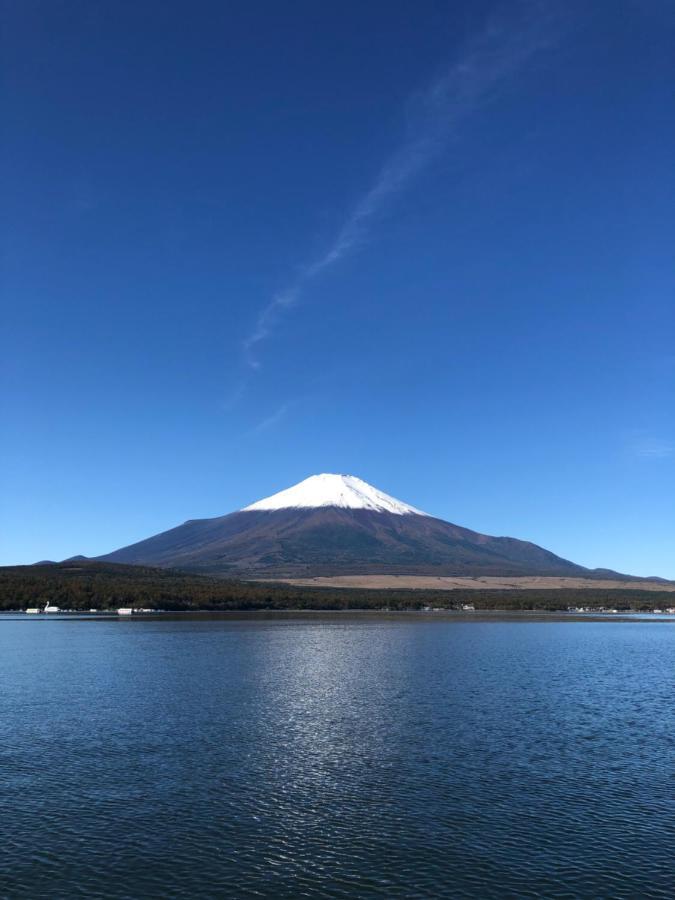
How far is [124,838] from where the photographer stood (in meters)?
25.2

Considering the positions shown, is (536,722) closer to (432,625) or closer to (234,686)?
(234,686)

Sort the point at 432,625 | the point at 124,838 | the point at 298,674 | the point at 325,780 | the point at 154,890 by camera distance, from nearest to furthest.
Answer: the point at 154,890 < the point at 124,838 < the point at 325,780 < the point at 298,674 < the point at 432,625

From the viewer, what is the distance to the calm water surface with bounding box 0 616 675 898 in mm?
22391

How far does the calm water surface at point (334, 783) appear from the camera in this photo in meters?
22.4

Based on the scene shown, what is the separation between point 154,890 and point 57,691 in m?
36.1

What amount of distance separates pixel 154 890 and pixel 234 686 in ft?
120

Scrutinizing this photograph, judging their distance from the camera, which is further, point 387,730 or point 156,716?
point 156,716

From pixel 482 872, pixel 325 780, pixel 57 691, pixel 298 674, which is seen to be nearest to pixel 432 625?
pixel 298 674

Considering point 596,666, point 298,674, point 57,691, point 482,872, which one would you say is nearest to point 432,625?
point 596,666

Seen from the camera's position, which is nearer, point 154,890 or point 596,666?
point 154,890

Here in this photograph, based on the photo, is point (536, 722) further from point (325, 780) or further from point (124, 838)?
point (124, 838)

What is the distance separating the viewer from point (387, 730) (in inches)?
1617

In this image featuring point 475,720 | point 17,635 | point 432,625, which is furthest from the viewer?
point 432,625

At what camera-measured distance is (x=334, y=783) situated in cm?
3133
